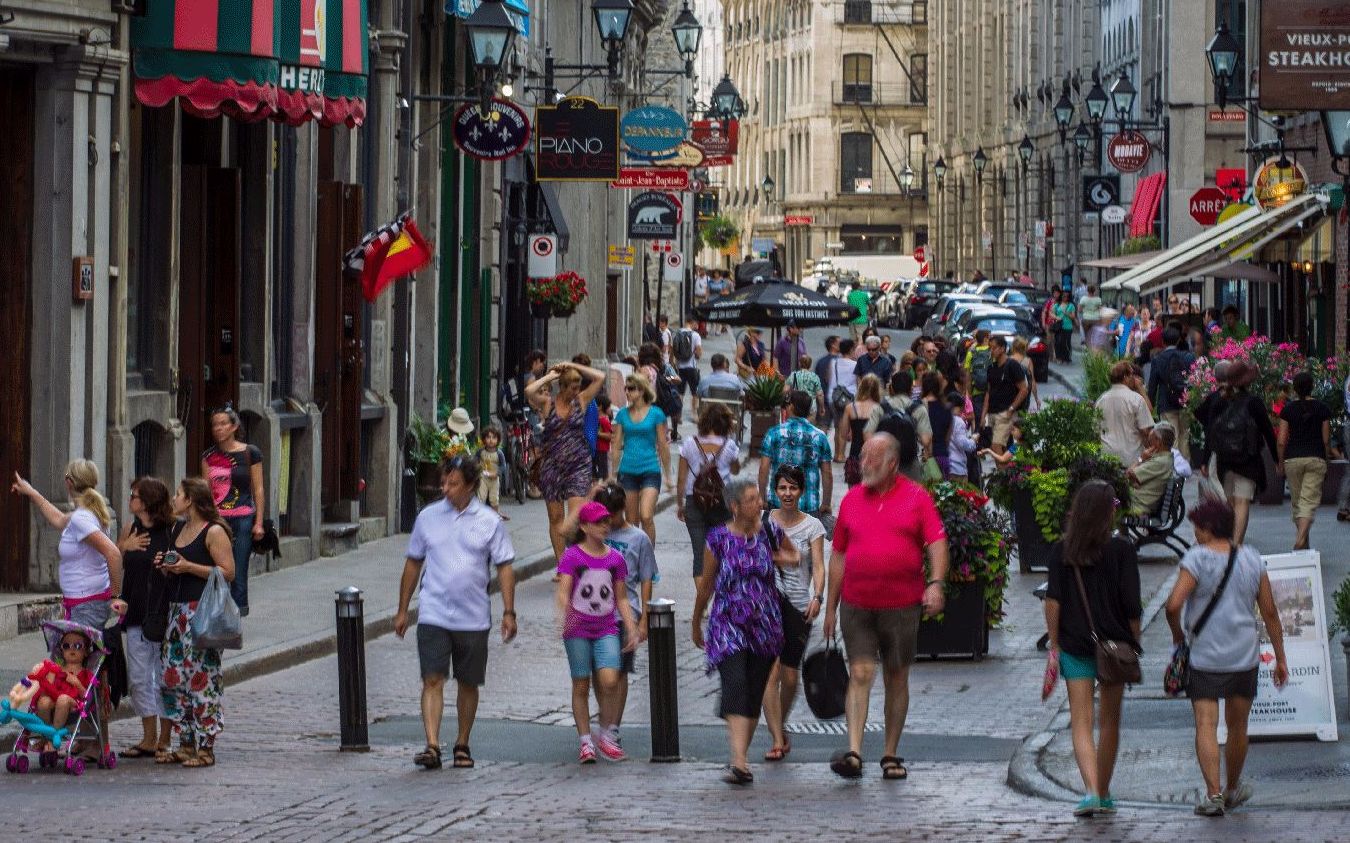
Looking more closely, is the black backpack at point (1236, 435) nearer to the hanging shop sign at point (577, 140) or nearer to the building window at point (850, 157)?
the hanging shop sign at point (577, 140)

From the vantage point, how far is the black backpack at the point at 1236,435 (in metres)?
22.4

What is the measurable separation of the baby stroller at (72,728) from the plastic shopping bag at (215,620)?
51 cm

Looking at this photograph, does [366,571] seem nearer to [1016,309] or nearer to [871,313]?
[1016,309]

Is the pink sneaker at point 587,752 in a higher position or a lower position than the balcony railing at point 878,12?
lower

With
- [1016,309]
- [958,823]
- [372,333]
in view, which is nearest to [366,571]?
[372,333]

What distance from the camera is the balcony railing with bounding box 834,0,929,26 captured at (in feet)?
434

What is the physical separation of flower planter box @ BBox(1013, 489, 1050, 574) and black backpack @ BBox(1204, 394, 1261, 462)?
1893 mm

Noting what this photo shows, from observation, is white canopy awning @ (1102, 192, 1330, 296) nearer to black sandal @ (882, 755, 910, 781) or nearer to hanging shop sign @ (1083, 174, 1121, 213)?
hanging shop sign @ (1083, 174, 1121, 213)

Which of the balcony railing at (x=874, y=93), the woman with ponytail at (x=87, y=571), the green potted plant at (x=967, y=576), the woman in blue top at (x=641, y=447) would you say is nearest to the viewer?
the woman with ponytail at (x=87, y=571)

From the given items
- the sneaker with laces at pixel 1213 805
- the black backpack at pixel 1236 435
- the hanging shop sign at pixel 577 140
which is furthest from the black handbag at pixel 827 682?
the hanging shop sign at pixel 577 140

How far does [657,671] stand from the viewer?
1288 cm

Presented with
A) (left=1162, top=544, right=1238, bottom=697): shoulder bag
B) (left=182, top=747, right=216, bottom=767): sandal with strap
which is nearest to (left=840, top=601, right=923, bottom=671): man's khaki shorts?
(left=1162, top=544, right=1238, bottom=697): shoulder bag

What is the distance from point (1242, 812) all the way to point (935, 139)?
105498 millimetres

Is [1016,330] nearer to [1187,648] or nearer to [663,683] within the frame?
[663,683]
